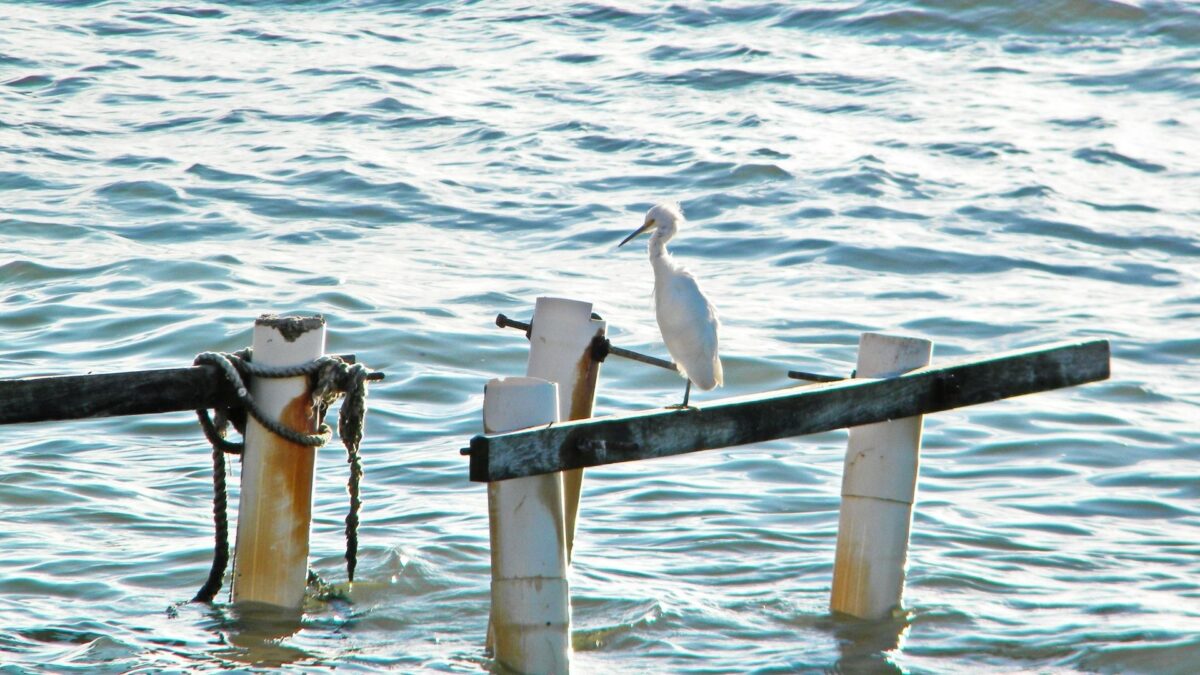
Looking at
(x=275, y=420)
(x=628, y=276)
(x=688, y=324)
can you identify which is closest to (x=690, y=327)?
(x=688, y=324)

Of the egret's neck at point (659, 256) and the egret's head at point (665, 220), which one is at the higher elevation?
the egret's head at point (665, 220)

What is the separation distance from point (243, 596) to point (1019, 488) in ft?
12.7

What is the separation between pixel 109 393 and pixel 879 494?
7.99ft

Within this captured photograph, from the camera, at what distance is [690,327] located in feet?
16.0

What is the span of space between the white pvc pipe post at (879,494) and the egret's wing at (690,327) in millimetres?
530

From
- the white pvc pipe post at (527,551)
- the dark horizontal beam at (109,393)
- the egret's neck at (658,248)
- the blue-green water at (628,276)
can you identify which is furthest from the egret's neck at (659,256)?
the dark horizontal beam at (109,393)

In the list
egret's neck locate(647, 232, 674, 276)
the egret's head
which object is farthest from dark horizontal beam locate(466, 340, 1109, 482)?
the egret's head

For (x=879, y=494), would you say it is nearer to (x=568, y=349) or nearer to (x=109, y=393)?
(x=568, y=349)

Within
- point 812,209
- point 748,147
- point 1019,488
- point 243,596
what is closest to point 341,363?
point 243,596

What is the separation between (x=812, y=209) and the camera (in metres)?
12.9

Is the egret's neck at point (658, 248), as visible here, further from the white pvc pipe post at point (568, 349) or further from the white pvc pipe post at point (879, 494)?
the white pvc pipe post at point (879, 494)

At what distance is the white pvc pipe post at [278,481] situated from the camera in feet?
14.6

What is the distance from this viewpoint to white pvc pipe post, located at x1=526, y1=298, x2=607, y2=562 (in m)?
4.66

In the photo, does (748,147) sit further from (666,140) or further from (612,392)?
(612,392)
